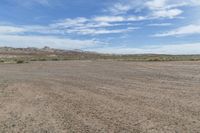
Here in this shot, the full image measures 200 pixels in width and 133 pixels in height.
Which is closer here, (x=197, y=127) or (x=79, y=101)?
(x=197, y=127)

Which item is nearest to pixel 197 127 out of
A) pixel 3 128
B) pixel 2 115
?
pixel 3 128

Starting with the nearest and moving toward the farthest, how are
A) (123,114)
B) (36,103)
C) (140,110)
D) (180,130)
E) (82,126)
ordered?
(180,130) < (82,126) < (123,114) < (140,110) < (36,103)

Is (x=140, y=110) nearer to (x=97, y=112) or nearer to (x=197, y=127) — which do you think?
(x=97, y=112)

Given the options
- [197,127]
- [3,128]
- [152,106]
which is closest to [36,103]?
[3,128]

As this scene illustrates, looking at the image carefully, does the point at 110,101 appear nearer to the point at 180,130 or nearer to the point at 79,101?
the point at 79,101

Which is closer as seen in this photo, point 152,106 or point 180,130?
point 180,130

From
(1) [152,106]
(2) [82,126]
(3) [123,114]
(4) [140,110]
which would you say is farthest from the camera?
(1) [152,106]

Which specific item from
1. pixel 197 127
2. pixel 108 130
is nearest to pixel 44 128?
pixel 108 130

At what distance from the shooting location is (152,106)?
938 cm

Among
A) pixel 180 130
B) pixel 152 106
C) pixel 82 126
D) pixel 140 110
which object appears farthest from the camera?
pixel 152 106

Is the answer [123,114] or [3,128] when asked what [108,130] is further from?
[3,128]

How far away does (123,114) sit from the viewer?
27.1ft

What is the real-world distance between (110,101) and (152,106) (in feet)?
5.63

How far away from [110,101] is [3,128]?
4.45 metres
